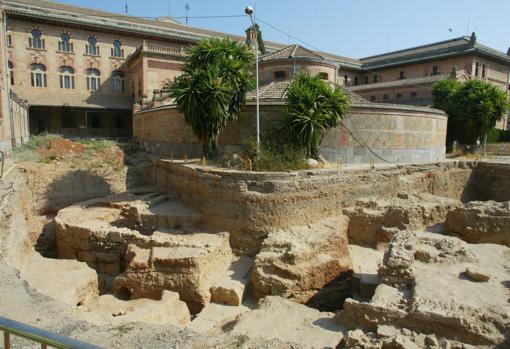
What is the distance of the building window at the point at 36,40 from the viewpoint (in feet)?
93.2

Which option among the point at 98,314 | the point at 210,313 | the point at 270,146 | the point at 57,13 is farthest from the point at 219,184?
the point at 57,13

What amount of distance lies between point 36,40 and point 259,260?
29.0m

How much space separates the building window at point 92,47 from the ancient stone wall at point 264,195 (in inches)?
855

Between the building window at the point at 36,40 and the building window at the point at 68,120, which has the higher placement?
the building window at the point at 36,40

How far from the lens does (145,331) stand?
5027 mm

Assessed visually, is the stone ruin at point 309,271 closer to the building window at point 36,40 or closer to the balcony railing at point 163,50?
the balcony railing at point 163,50

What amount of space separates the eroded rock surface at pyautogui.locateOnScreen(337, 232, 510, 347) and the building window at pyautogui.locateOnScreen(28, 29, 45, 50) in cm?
3135

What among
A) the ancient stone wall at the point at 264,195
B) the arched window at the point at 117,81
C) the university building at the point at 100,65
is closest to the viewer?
the ancient stone wall at the point at 264,195

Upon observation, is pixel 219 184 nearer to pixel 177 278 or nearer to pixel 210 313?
pixel 177 278

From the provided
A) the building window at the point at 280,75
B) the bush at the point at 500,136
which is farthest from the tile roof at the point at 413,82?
the building window at the point at 280,75

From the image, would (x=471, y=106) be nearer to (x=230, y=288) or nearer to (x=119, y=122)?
(x=230, y=288)

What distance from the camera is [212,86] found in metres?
14.0

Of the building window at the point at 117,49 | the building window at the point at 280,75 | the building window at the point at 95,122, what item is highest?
the building window at the point at 117,49

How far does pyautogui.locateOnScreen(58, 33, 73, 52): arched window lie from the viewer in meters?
29.5
